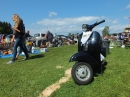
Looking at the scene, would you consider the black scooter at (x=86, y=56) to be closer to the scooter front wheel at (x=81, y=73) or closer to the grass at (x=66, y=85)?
the scooter front wheel at (x=81, y=73)

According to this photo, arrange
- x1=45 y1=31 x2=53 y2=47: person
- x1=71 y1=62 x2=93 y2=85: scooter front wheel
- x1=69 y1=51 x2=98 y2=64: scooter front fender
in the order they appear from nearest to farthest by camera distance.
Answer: x1=71 y1=62 x2=93 y2=85: scooter front wheel, x1=69 y1=51 x2=98 y2=64: scooter front fender, x1=45 y1=31 x2=53 y2=47: person

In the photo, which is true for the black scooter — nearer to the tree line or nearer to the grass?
the grass

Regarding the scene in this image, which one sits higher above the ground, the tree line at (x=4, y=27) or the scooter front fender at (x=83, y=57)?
the tree line at (x=4, y=27)

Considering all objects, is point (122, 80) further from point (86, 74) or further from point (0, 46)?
point (0, 46)

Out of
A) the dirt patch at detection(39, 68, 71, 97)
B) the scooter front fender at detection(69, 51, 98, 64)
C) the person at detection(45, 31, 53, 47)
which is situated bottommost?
the dirt patch at detection(39, 68, 71, 97)

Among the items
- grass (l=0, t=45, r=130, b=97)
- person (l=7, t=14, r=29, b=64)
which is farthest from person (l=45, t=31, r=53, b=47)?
grass (l=0, t=45, r=130, b=97)

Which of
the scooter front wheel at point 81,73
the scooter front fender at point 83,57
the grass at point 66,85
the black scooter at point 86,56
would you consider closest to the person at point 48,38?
the grass at point 66,85

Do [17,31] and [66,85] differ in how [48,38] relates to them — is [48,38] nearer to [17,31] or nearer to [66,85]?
[17,31]

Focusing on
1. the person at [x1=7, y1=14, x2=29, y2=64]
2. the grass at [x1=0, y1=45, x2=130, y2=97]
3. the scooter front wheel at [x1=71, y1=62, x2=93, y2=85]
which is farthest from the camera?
the person at [x1=7, y1=14, x2=29, y2=64]

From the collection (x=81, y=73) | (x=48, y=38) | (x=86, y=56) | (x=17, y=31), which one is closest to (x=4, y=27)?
(x=48, y=38)

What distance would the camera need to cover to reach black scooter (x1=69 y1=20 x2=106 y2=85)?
162 inches

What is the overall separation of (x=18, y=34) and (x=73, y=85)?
4.40 meters

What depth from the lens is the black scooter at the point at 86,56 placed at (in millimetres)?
4105

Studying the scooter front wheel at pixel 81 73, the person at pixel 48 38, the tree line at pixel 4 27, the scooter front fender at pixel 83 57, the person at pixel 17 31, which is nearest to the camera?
the scooter front wheel at pixel 81 73
